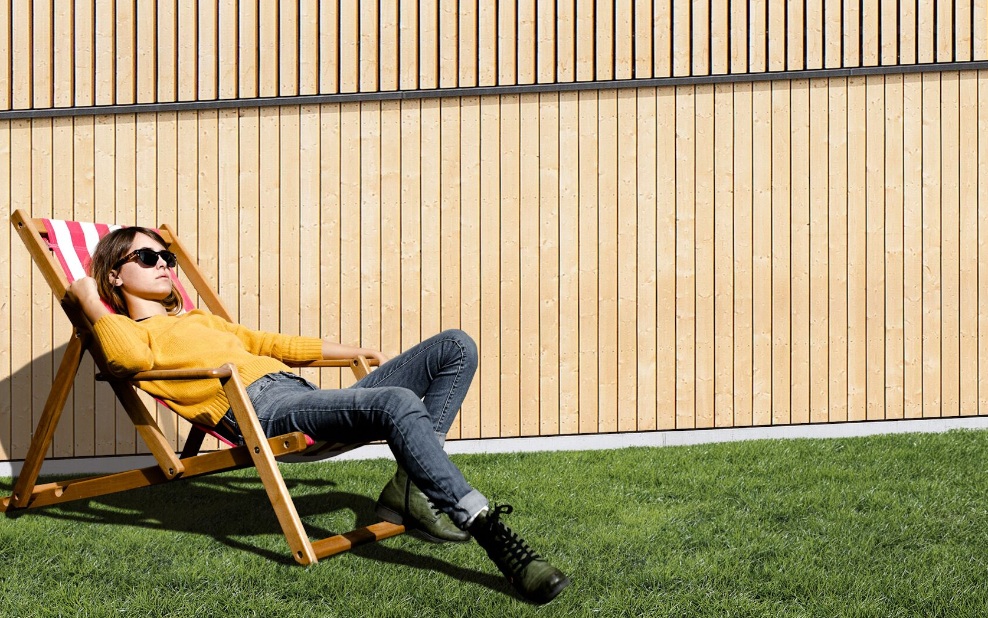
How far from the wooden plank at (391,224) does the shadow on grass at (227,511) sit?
37.8 inches

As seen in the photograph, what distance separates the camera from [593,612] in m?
2.48

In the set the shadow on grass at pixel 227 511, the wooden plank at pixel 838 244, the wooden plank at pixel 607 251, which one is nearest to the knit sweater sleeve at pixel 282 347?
the shadow on grass at pixel 227 511

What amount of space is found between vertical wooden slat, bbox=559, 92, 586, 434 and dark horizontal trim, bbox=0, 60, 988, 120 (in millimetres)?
165

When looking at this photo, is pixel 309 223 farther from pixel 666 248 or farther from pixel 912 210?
pixel 912 210

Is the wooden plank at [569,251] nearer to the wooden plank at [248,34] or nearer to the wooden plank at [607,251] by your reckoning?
the wooden plank at [607,251]

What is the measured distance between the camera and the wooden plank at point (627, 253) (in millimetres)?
4824

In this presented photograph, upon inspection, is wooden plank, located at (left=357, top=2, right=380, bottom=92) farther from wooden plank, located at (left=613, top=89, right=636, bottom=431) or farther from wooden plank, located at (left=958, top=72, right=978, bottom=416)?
wooden plank, located at (left=958, top=72, right=978, bottom=416)

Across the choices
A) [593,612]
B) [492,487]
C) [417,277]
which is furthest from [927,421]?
[593,612]

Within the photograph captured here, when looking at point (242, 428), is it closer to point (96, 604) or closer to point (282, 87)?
point (96, 604)

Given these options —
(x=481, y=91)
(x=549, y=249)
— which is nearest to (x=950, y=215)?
(x=549, y=249)

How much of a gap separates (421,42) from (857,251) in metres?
2.52

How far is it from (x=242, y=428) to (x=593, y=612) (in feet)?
4.10

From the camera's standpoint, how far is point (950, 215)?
4805 millimetres

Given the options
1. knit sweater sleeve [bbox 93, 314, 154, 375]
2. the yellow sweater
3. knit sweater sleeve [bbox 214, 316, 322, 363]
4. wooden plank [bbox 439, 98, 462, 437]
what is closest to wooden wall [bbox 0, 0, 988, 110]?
wooden plank [bbox 439, 98, 462, 437]
